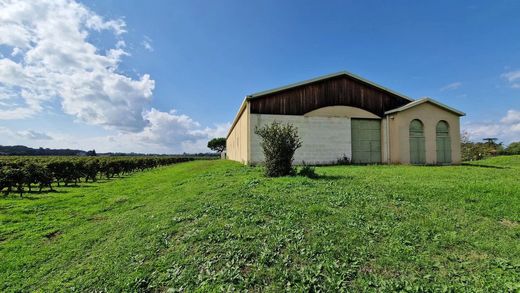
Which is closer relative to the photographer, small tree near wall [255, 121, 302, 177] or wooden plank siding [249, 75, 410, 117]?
small tree near wall [255, 121, 302, 177]

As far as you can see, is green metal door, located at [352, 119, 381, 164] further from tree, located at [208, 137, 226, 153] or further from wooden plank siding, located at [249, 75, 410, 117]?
tree, located at [208, 137, 226, 153]

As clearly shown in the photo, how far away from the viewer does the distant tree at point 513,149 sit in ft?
91.9

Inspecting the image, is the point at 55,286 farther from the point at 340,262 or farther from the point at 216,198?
the point at 340,262

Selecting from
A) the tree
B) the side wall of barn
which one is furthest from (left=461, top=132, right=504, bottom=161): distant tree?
the tree

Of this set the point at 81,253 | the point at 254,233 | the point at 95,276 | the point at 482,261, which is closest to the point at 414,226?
the point at 482,261

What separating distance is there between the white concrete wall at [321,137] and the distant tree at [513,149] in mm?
24827

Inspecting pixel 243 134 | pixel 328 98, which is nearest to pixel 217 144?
pixel 243 134

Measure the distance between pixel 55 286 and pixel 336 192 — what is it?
5.89m

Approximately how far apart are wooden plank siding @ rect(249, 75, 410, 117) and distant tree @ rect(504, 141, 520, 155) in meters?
20.2

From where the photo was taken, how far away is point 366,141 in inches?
709

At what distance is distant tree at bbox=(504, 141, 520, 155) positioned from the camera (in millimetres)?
28016

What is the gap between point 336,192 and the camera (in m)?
6.53

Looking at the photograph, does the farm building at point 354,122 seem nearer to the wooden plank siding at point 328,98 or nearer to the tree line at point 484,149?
the wooden plank siding at point 328,98

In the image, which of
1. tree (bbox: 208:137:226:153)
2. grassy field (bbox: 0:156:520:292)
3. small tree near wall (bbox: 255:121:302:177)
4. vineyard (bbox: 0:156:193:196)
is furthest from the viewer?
tree (bbox: 208:137:226:153)
